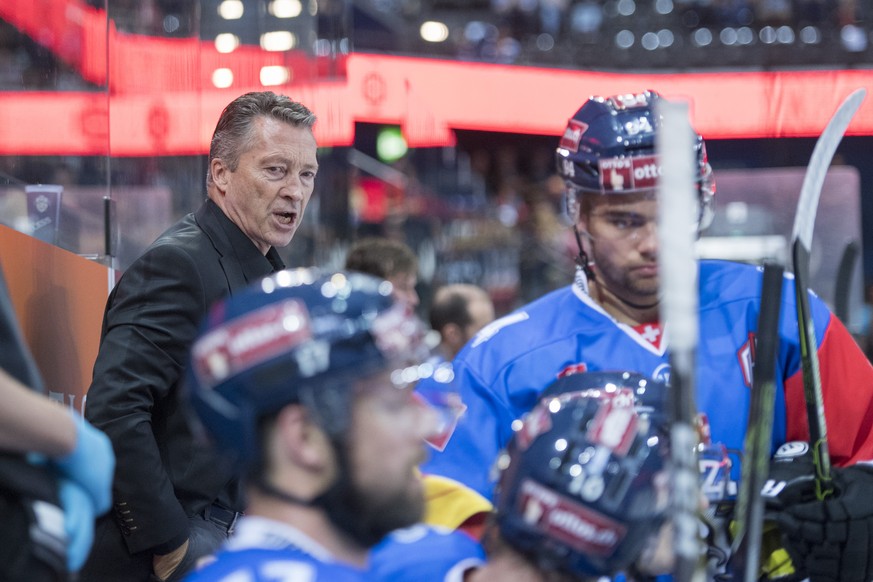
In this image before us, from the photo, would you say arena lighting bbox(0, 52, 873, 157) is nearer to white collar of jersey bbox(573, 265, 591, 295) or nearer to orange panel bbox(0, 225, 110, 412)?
orange panel bbox(0, 225, 110, 412)

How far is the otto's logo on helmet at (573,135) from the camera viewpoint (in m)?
2.27

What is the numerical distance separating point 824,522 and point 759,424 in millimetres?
437

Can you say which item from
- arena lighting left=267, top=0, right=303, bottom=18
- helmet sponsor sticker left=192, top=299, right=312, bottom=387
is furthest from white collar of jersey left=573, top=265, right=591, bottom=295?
arena lighting left=267, top=0, right=303, bottom=18

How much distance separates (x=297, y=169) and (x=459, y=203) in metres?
9.43

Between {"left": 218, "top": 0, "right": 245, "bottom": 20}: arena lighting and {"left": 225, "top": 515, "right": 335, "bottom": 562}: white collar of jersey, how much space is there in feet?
11.1

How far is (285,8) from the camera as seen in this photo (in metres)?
4.92

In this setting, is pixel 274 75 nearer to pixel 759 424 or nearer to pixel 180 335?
pixel 180 335

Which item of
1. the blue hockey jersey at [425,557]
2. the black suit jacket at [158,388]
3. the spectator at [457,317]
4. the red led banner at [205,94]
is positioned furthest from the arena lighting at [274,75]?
the blue hockey jersey at [425,557]

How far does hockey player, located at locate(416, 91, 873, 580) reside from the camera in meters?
2.12

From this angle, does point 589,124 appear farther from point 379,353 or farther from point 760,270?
point 379,353

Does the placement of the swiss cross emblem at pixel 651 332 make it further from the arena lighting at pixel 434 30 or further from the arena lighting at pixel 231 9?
the arena lighting at pixel 434 30

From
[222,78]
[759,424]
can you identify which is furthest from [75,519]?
[222,78]

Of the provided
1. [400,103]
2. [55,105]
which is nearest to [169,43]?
[55,105]

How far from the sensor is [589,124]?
2264 millimetres
